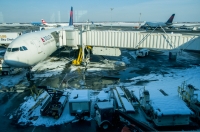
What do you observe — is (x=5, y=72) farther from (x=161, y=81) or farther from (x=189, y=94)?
(x=189, y=94)

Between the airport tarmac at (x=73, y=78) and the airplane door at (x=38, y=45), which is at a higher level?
the airplane door at (x=38, y=45)

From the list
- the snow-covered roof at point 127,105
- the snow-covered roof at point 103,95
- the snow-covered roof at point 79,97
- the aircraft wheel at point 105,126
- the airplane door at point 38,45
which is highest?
the airplane door at point 38,45

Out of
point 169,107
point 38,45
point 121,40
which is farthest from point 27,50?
point 169,107

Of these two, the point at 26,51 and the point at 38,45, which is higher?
the point at 38,45

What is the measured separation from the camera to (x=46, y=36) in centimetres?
2388

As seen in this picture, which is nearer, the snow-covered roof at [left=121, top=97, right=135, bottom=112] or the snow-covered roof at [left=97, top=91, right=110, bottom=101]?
Result: the snow-covered roof at [left=121, top=97, right=135, bottom=112]

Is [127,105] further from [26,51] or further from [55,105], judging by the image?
[26,51]

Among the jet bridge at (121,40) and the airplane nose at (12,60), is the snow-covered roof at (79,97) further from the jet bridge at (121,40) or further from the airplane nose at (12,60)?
the jet bridge at (121,40)

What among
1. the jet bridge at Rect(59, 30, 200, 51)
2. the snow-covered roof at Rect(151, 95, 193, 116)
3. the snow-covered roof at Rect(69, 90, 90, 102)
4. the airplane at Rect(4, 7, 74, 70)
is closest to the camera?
the snow-covered roof at Rect(151, 95, 193, 116)

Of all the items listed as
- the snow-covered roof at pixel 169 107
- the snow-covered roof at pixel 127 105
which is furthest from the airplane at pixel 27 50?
the snow-covered roof at pixel 169 107

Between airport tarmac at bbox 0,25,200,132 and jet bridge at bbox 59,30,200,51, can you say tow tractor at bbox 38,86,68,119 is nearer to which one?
airport tarmac at bbox 0,25,200,132

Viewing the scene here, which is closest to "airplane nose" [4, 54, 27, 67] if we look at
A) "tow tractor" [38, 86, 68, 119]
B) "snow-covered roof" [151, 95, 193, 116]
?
"tow tractor" [38, 86, 68, 119]

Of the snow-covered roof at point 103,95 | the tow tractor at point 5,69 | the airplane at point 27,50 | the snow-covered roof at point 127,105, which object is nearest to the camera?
the snow-covered roof at point 127,105

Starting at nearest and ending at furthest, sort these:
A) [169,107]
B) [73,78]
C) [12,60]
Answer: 1. [169,107]
2. [12,60]
3. [73,78]
